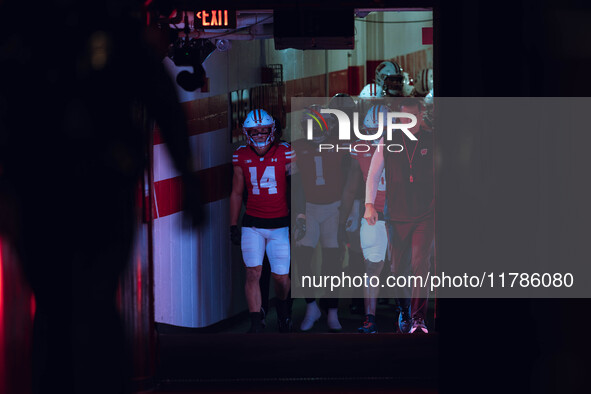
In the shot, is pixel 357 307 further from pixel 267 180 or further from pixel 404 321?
pixel 267 180

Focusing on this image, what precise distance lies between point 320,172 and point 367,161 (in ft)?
1.20

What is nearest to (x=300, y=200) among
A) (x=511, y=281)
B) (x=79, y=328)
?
(x=511, y=281)

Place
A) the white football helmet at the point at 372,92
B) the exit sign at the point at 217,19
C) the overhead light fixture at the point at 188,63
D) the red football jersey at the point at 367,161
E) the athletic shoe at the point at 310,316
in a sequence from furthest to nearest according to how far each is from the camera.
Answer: the white football helmet at the point at 372,92 < the athletic shoe at the point at 310,316 < the red football jersey at the point at 367,161 < the exit sign at the point at 217,19 < the overhead light fixture at the point at 188,63

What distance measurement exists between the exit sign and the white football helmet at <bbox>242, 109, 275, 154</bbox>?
0.64m

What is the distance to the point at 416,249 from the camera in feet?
20.6

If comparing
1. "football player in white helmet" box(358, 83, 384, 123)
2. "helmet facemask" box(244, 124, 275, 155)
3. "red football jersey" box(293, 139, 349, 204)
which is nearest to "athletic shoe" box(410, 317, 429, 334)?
"red football jersey" box(293, 139, 349, 204)

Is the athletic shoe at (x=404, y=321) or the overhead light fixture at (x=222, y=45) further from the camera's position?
the overhead light fixture at (x=222, y=45)

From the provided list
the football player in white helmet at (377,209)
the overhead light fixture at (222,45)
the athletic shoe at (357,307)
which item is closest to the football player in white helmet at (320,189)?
the football player in white helmet at (377,209)

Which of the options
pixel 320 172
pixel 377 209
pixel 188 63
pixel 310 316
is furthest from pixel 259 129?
pixel 310 316

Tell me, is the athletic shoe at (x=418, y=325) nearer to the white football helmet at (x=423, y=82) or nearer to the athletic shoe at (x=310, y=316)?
the athletic shoe at (x=310, y=316)

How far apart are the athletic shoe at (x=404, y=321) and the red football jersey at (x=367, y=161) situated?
75 cm

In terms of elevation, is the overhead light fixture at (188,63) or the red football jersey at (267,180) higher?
the overhead light fixture at (188,63)

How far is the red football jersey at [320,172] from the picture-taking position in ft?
21.6

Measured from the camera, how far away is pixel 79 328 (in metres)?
3.25
